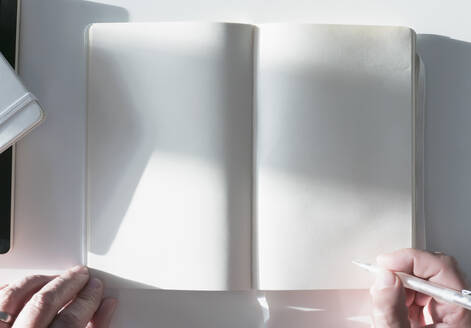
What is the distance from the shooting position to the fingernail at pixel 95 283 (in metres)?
0.52

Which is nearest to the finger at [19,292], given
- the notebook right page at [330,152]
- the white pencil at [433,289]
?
the notebook right page at [330,152]

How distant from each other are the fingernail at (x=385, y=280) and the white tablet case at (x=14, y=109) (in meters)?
0.42

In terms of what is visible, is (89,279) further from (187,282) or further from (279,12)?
(279,12)

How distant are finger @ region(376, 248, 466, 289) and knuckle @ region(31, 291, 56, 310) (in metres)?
0.37

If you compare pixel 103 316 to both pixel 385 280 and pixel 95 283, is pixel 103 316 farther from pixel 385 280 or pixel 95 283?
pixel 385 280

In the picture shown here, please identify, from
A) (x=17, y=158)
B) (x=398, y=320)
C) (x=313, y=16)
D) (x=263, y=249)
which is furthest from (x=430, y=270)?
(x=17, y=158)

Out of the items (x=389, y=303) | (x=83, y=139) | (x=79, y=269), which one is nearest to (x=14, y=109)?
(x=83, y=139)

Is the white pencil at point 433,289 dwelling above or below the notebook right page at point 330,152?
below

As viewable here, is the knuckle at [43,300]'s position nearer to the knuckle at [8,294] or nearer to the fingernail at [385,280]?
the knuckle at [8,294]

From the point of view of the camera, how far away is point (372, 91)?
0.51 m

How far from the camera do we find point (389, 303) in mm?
466

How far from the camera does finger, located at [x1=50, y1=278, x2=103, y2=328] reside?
0.47 meters

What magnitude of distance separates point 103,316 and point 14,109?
265mm

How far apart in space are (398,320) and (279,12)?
391 millimetres
